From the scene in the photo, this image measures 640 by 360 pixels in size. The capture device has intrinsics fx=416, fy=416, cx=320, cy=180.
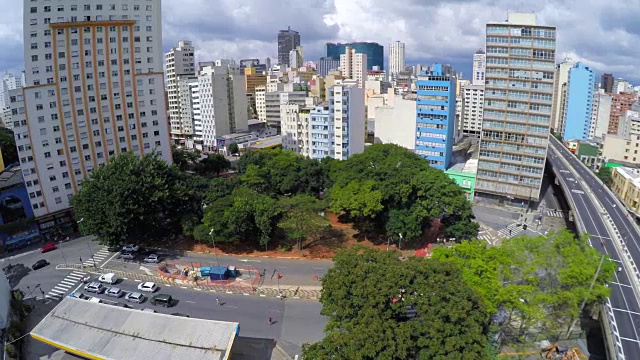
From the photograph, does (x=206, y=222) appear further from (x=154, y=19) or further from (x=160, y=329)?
(x=154, y=19)

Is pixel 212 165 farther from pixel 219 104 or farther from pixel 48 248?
pixel 48 248

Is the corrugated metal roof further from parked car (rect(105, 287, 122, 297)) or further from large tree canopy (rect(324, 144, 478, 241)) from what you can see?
large tree canopy (rect(324, 144, 478, 241))

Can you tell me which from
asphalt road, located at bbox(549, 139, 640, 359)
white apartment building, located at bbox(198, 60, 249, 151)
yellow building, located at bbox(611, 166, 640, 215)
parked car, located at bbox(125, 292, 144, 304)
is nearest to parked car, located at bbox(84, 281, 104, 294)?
parked car, located at bbox(125, 292, 144, 304)

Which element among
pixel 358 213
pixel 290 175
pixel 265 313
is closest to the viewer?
pixel 265 313

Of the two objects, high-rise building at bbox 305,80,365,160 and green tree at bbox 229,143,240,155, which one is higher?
high-rise building at bbox 305,80,365,160

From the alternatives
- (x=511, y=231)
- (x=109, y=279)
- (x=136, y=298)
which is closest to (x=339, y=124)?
(x=511, y=231)

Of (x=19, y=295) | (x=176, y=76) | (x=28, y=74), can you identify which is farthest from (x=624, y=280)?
(x=176, y=76)

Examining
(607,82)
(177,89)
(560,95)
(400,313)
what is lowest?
(400,313)
